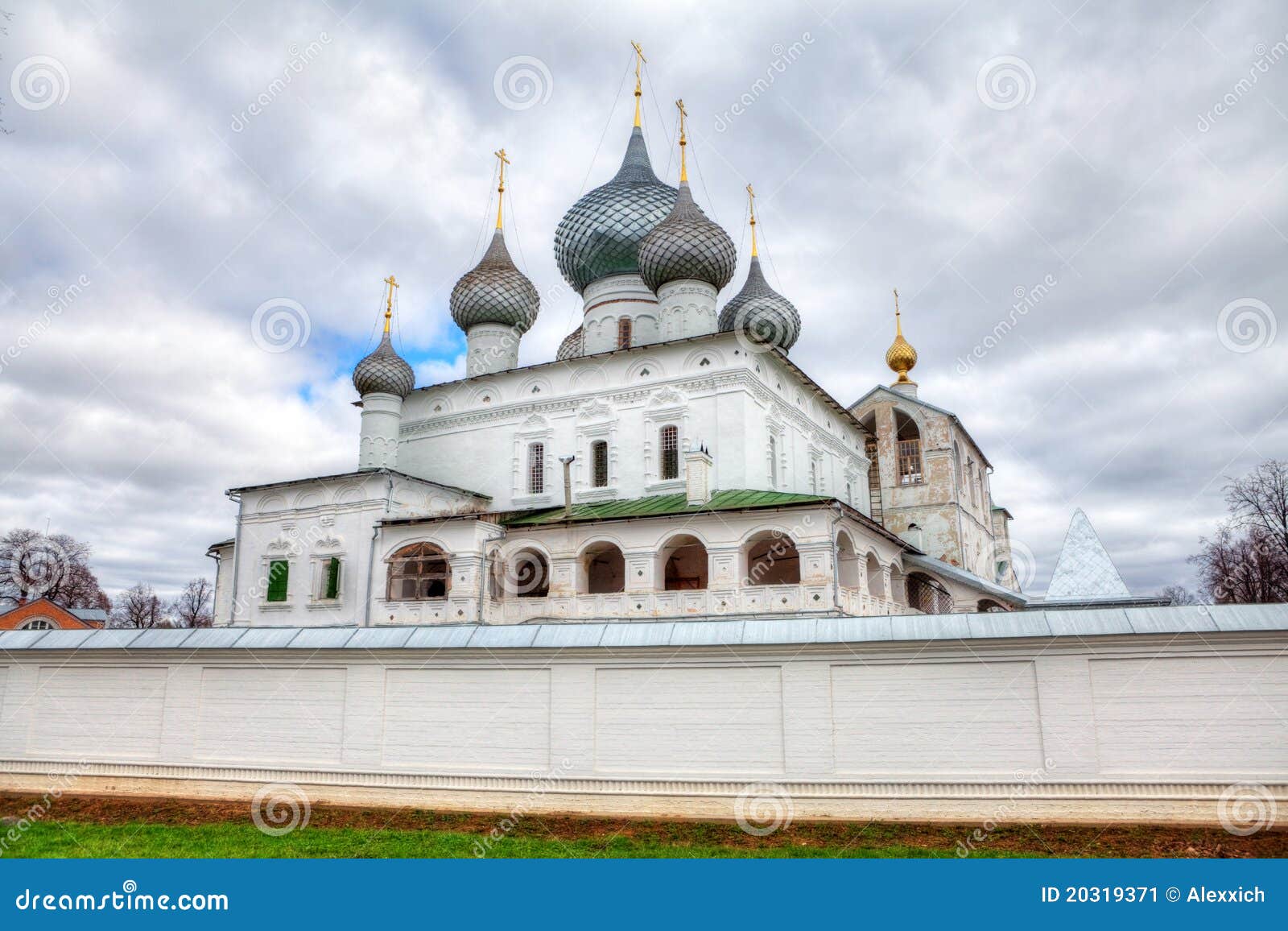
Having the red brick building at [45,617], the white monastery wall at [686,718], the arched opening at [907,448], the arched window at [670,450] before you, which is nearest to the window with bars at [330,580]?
the arched window at [670,450]

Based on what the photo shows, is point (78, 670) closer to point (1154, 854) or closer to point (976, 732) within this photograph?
point (976, 732)

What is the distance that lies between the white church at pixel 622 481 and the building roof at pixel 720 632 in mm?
9400

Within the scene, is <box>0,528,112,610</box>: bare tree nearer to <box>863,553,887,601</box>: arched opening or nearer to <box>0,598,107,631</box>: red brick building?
<box>0,598,107,631</box>: red brick building

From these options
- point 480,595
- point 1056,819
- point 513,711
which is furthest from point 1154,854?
point 480,595

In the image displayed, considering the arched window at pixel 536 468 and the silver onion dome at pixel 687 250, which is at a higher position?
the silver onion dome at pixel 687 250

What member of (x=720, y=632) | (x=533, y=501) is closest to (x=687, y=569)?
(x=533, y=501)

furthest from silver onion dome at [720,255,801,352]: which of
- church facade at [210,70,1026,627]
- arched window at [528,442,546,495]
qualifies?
arched window at [528,442,546,495]

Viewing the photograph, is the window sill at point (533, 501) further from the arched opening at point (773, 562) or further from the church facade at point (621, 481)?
the arched opening at point (773, 562)

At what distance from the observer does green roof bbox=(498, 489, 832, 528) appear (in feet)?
64.6

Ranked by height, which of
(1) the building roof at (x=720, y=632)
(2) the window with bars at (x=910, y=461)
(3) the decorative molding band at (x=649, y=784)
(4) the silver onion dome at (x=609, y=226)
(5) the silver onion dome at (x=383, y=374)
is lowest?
(3) the decorative molding band at (x=649, y=784)

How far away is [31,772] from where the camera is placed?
10.6 metres

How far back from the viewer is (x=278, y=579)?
2305 cm

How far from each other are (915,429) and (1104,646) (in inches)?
948

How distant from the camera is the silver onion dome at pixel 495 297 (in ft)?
94.6
